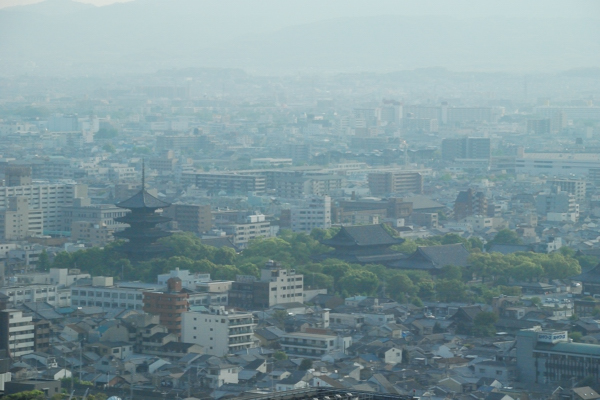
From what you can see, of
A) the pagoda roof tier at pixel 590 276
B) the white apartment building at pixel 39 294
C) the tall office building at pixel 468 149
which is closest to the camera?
the white apartment building at pixel 39 294

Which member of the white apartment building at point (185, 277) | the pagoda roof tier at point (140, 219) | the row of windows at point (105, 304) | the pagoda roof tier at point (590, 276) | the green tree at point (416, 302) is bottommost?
the row of windows at point (105, 304)

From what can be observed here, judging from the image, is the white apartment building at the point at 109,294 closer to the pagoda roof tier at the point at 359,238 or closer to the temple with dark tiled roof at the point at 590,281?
the pagoda roof tier at the point at 359,238

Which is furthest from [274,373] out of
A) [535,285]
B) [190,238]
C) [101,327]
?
[190,238]

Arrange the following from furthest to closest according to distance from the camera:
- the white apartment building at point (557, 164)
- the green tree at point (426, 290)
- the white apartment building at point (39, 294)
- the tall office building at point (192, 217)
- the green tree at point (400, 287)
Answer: the white apartment building at point (557, 164) < the tall office building at point (192, 217) < the green tree at point (400, 287) < the green tree at point (426, 290) < the white apartment building at point (39, 294)

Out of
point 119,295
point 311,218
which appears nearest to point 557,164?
point 311,218

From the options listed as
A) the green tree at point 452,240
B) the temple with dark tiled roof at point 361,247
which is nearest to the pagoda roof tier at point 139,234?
the temple with dark tiled roof at point 361,247

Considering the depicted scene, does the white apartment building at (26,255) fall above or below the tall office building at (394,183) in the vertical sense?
below

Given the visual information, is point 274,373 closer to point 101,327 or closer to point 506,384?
point 506,384

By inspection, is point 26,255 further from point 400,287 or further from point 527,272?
point 527,272
